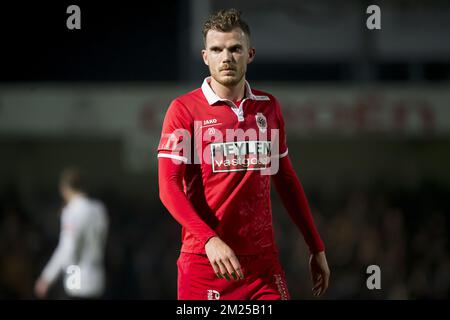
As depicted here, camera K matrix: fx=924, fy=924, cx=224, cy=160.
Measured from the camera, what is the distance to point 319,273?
475 centimetres

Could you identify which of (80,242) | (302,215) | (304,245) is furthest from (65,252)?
(302,215)

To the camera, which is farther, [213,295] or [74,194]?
[74,194]

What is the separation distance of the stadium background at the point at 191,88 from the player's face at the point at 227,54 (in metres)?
8.59

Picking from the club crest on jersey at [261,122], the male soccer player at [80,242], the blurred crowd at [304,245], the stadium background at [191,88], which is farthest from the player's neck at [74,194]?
the club crest on jersey at [261,122]

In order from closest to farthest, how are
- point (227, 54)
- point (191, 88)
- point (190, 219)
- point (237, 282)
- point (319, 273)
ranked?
point (190, 219), point (227, 54), point (237, 282), point (319, 273), point (191, 88)

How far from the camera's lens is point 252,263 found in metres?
4.48

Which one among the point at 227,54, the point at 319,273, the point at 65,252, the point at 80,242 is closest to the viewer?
the point at 227,54

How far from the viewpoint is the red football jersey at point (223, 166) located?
4406mm

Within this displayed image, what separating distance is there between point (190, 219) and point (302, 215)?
77cm

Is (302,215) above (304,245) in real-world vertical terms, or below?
above

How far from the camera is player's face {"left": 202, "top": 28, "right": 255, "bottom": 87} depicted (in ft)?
14.4

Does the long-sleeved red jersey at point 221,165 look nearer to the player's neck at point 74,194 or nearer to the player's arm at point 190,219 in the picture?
the player's arm at point 190,219

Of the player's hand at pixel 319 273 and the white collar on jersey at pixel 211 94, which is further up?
the white collar on jersey at pixel 211 94

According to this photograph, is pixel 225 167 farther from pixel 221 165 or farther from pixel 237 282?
pixel 237 282
